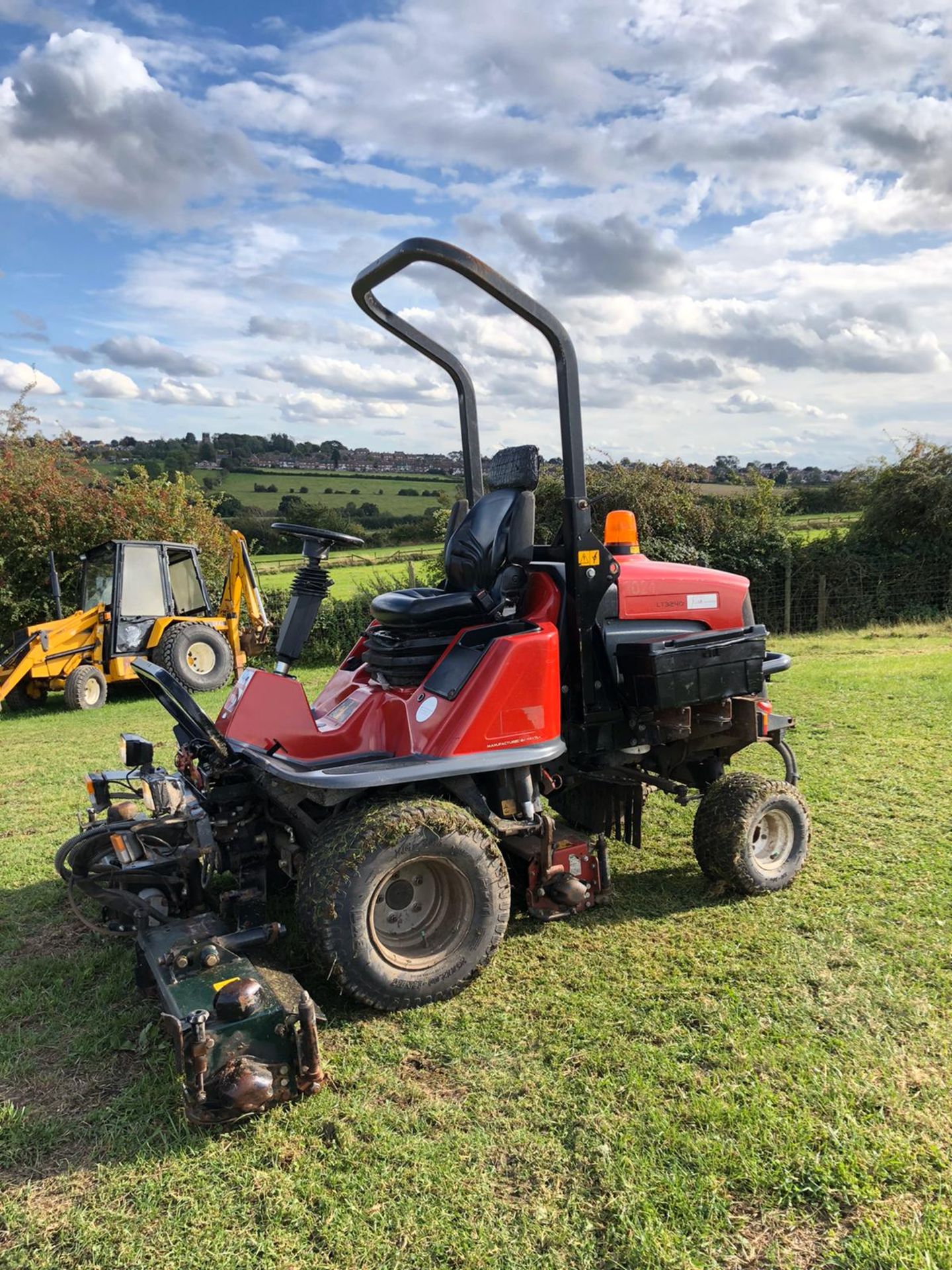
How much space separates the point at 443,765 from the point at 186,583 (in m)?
10.2

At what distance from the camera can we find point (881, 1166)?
7.95 feet

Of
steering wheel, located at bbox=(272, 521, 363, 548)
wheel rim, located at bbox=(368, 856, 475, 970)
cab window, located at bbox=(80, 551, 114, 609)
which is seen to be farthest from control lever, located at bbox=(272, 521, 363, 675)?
cab window, located at bbox=(80, 551, 114, 609)

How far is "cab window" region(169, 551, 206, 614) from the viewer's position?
40.9 ft

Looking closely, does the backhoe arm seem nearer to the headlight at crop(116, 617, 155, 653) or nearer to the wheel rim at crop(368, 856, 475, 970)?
the headlight at crop(116, 617, 155, 653)

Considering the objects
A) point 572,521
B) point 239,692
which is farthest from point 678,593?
point 239,692

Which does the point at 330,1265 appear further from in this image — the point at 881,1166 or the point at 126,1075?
the point at 881,1166

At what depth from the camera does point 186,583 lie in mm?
12609

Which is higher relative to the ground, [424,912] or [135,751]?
[135,751]

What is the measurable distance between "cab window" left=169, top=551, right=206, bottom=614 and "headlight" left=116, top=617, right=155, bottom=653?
726 mm

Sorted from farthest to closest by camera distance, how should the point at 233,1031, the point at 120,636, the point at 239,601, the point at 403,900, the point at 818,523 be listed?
the point at 818,523 < the point at 239,601 < the point at 120,636 < the point at 403,900 < the point at 233,1031

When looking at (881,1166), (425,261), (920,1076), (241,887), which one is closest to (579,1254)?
(881,1166)

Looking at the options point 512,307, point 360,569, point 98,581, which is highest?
point 512,307

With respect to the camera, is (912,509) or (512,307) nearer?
(512,307)

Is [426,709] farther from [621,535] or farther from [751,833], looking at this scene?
[751,833]
